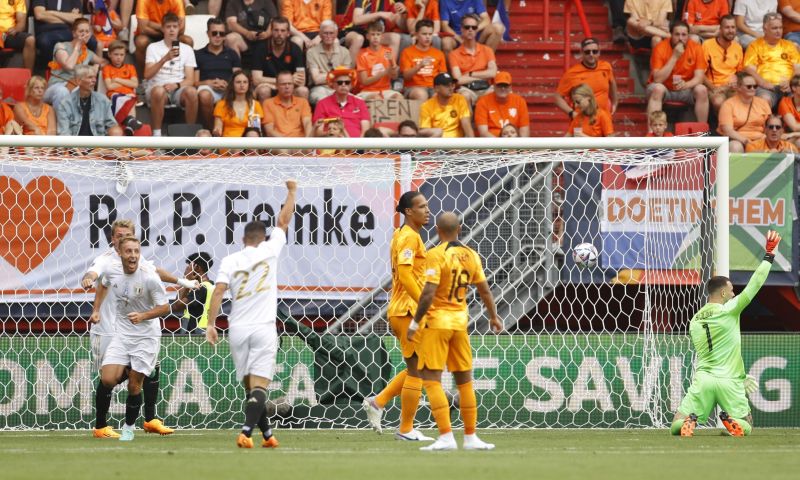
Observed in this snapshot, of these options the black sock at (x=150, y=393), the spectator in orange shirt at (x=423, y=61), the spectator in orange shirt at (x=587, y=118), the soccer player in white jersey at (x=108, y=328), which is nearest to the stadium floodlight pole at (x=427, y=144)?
the soccer player in white jersey at (x=108, y=328)

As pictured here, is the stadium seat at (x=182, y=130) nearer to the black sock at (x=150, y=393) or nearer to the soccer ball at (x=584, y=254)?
the black sock at (x=150, y=393)

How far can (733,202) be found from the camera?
16.1m

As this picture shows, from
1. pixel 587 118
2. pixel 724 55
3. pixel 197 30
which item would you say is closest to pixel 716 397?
pixel 587 118

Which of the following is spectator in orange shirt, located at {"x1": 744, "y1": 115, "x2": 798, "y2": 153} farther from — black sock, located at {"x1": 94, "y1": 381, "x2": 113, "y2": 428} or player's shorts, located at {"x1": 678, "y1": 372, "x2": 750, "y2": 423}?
black sock, located at {"x1": 94, "y1": 381, "x2": 113, "y2": 428}

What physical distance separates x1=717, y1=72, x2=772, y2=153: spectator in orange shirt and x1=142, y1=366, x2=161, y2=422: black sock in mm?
9109

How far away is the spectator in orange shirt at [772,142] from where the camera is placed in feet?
59.2

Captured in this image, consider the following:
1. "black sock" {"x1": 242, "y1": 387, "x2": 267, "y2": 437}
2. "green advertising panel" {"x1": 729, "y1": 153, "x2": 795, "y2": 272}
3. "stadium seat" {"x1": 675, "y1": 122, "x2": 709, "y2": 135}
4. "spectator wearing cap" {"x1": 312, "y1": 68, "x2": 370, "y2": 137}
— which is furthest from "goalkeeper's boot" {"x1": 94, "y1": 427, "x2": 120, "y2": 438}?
"stadium seat" {"x1": 675, "y1": 122, "x2": 709, "y2": 135}

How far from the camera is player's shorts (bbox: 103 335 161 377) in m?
12.3

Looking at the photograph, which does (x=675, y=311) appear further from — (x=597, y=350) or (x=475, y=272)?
(x=475, y=272)

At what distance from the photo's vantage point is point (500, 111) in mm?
18453

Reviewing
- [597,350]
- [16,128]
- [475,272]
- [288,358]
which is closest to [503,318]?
[597,350]

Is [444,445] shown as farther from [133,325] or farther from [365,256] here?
[365,256]

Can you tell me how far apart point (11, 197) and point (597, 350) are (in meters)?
6.54

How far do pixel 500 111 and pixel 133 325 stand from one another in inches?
301
